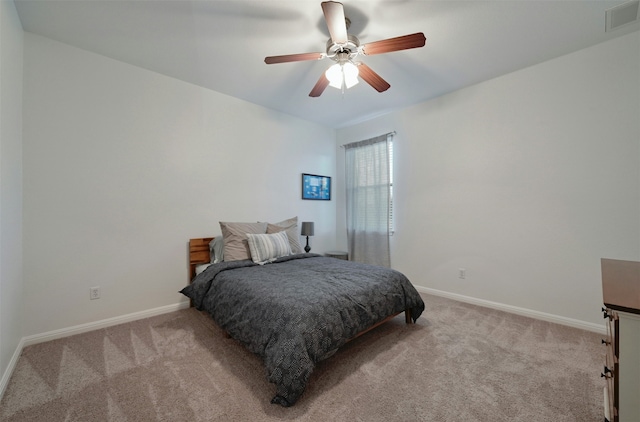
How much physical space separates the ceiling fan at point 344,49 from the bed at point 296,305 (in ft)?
5.87

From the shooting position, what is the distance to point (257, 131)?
361cm

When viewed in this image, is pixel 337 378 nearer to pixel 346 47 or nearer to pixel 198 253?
pixel 198 253

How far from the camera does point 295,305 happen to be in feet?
5.44

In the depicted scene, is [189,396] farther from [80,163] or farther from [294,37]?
A: [294,37]

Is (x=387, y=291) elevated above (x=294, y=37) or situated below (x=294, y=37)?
below

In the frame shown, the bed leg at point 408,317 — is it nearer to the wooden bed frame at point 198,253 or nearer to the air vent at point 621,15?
the wooden bed frame at point 198,253

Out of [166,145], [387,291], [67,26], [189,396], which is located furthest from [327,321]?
[67,26]

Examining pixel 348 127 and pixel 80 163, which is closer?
pixel 80 163

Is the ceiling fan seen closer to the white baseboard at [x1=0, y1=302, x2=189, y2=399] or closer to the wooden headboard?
the wooden headboard

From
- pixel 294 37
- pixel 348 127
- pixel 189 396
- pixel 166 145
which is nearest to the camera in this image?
pixel 189 396

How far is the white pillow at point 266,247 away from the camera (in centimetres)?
279

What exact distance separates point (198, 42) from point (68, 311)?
272 cm

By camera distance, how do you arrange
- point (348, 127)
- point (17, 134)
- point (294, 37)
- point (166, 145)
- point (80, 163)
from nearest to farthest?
point (17, 134)
point (294, 37)
point (80, 163)
point (166, 145)
point (348, 127)

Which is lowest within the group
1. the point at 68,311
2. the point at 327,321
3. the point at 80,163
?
the point at 68,311
